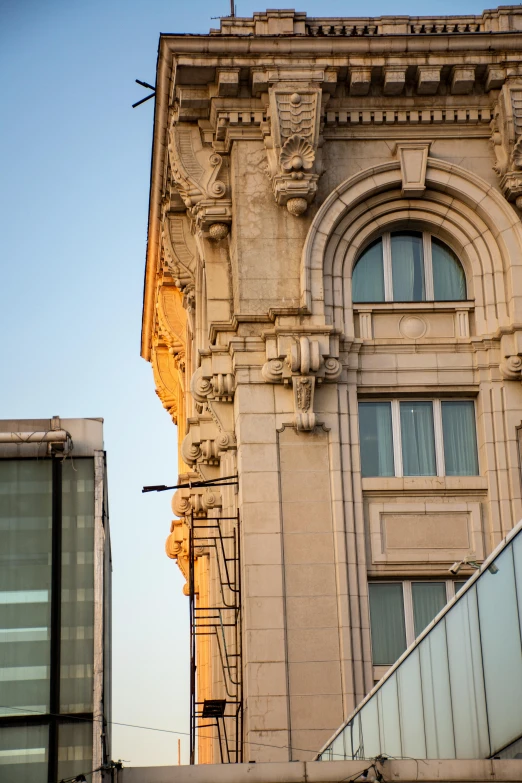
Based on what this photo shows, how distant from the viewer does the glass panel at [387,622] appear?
106 ft

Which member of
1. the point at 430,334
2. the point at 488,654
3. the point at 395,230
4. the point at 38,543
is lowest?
the point at 488,654

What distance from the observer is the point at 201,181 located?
35.7 metres

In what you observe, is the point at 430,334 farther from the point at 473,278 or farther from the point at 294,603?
the point at 294,603

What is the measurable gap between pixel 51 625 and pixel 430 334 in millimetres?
16986

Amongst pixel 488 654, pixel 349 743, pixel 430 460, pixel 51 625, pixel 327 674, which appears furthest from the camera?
pixel 430 460

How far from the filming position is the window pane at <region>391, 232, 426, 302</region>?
34.9m

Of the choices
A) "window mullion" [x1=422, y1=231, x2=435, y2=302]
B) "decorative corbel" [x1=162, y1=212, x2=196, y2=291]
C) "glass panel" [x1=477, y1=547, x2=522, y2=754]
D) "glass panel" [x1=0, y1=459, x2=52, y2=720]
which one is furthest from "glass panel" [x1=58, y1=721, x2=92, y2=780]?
"decorative corbel" [x1=162, y1=212, x2=196, y2=291]

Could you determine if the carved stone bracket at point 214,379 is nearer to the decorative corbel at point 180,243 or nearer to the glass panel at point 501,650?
the decorative corbel at point 180,243

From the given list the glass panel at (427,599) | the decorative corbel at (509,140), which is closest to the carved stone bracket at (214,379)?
the glass panel at (427,599)

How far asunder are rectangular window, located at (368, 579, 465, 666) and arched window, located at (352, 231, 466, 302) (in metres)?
6.27

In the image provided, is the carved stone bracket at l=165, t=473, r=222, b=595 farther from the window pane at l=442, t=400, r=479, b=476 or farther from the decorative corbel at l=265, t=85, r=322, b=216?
the decorative corbel at l=265, t=85, r=322, b=216

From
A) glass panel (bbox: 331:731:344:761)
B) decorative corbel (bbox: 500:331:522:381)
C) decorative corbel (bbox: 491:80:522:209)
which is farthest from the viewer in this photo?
decorative corbel (bbox: 491:80:522:209)

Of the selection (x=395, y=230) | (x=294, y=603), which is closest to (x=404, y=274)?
(x=395, y=230)

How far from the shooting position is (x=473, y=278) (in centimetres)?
3475
